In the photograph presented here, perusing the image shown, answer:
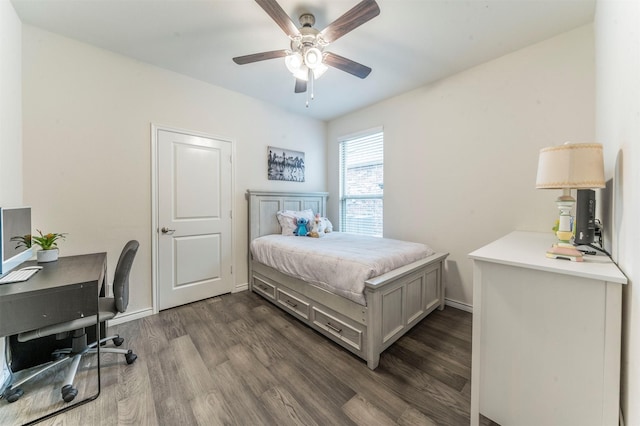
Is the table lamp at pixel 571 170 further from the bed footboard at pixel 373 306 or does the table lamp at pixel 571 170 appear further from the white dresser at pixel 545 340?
the bed footboard at pixel 373 306

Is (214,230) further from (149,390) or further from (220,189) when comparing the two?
(149,390)

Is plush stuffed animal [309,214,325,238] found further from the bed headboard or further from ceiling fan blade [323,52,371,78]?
ceiling fan blade [323,52,371,78]

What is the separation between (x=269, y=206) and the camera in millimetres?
3479

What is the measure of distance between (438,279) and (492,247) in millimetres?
1273

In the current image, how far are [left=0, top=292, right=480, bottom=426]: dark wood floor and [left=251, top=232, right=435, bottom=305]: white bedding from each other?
536 millimetres

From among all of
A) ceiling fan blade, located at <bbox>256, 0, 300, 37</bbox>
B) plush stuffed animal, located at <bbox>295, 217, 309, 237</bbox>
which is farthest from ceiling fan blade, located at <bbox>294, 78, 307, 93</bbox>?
plush stuffed animal, located at <bbox>295, 217, 309, 237</bbox>

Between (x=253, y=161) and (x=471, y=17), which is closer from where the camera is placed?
(x=471, y=17)

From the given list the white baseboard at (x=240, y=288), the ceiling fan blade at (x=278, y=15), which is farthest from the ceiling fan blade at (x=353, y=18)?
the white baseboard at (x=240, y=288)

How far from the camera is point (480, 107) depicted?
2.56 meters

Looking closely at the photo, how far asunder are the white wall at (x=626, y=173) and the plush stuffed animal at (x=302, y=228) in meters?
2.72

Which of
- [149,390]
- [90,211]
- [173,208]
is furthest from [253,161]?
[149,390]

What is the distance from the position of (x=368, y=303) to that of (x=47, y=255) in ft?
8.42

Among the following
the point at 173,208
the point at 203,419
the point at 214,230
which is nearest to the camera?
the point at 203,419

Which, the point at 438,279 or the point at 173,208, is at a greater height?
the point at 173,208
